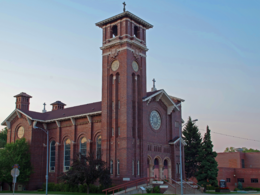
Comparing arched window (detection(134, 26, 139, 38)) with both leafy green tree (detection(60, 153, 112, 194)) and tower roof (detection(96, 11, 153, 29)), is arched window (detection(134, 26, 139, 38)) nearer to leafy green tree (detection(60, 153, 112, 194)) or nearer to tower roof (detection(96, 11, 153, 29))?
tower roof (detection(96, 11, 153, 29))

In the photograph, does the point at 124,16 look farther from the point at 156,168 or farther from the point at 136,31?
the point at 156,168

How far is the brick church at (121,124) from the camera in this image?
1540 inches

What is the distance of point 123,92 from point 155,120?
7.03 m

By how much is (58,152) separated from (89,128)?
7440mm

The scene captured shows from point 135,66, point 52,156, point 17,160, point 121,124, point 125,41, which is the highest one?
point 125,41

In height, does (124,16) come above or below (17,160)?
above

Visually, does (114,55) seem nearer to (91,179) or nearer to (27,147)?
(91,179)

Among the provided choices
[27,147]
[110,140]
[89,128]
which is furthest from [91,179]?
[27,147]

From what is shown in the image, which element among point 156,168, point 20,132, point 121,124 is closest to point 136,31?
point 121,124

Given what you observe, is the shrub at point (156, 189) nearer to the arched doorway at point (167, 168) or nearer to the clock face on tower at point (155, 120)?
the arched doorway at point (167, 168)

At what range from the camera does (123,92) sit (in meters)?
39.9

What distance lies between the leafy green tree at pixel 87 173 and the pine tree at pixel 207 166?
16857 millimetres

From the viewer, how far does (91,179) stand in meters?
34.0

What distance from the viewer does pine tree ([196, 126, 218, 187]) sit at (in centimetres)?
4572
